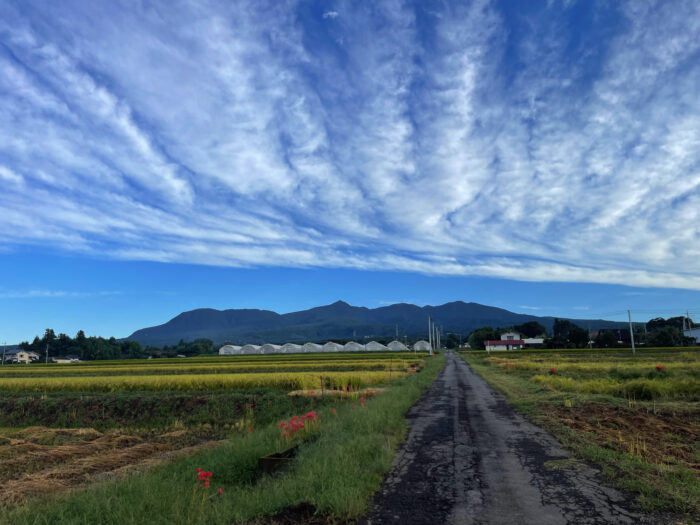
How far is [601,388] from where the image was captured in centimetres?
2169

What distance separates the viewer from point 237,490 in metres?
8.00

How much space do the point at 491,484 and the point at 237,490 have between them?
5.17 meters

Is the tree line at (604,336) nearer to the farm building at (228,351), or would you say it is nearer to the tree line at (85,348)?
Answer: the farm building at (228,351)

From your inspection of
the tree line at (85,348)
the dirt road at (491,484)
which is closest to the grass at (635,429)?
the dirt road at (491,484)

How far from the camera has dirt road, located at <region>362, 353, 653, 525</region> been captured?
618cm

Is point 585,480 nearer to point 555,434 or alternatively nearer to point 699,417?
point 555,434

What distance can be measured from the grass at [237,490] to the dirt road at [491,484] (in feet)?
1.87

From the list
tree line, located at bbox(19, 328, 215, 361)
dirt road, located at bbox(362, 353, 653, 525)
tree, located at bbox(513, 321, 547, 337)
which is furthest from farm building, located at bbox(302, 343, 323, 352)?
dirt road, located at bbox(362, 353, 653, 525)

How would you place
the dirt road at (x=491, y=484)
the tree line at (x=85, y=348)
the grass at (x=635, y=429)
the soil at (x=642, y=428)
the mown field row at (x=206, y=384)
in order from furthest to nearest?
the tree line at (x=85, y=348) < the mown field row at (x=206, y=384) < the soil at (x=642, y=428) < the grass at (x=635, y=429) < the dirt road at (x=491, y=484)

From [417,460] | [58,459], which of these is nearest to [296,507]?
[417,460]

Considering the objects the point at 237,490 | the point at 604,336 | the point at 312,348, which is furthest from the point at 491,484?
the point at 312,348

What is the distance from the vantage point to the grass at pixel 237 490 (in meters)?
6.26

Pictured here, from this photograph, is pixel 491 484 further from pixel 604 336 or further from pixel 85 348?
pixel 85 348

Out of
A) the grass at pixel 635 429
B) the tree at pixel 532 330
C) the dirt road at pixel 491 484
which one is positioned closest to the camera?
the dirt road at pixel 491 484
